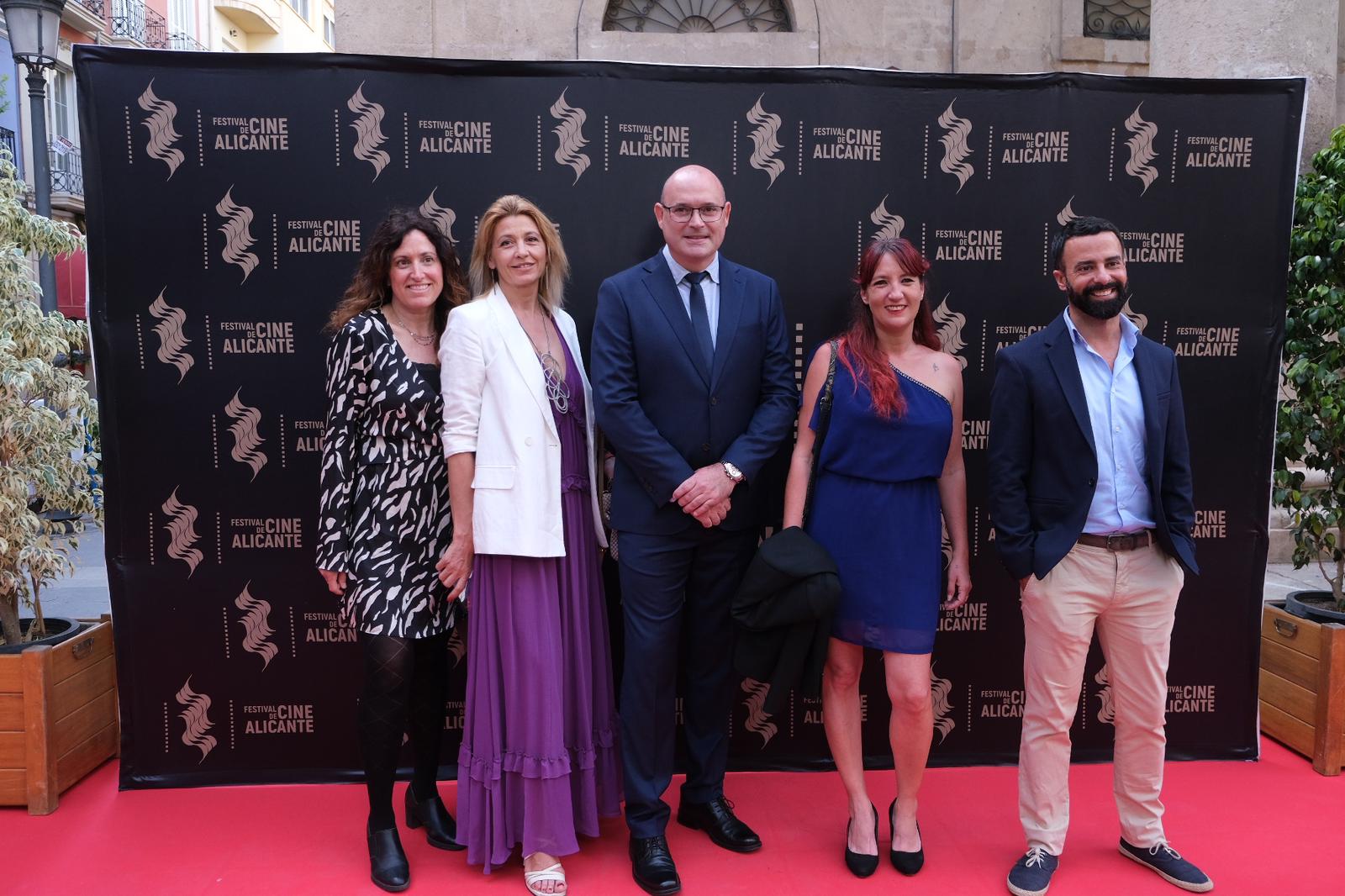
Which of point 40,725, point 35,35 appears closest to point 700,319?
point 40,725

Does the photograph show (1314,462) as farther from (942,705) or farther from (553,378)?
(553,378)

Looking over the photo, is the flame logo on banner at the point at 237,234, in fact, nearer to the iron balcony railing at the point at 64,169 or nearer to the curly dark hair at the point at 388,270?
the curly dark hair at the point at 388,270

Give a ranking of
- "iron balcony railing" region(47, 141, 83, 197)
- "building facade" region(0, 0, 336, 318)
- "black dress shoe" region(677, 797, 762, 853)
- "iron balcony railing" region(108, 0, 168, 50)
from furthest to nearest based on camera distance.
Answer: "iron balcony railing" region(108, 0, 168, 50) → "iron balcony railing" region(47, 141, 83, 197) → "building facade" region(0, 0, 336, 318) → "black dress shoe" region(677, 797, 762, 853)

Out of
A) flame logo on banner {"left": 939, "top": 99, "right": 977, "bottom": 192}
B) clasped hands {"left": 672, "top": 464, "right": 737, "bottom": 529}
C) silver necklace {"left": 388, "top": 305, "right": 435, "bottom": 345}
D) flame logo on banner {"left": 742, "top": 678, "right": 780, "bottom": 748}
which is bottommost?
flame logo on banner {"left": 742, "top": 678, "right": 780, "bottom": 748}

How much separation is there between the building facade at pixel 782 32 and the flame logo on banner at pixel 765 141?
371 cm

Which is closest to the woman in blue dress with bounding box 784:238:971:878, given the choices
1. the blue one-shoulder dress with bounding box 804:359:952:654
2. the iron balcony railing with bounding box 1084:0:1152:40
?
the blue one-shoulder dress with bounding box 804:359:952:654

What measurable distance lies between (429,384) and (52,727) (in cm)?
189

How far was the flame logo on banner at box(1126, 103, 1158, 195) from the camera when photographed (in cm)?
366

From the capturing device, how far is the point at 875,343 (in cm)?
294

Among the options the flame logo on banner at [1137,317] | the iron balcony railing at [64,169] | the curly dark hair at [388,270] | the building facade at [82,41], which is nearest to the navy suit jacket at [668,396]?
the curly dark hair at [388,270]

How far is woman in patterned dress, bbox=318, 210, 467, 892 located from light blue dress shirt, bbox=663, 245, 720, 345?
0.72 m

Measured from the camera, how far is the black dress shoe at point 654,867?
9.35 feet

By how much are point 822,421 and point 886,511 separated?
1.08 ft

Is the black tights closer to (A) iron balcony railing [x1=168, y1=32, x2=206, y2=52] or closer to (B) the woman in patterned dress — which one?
(B) the woman in patterned dress
